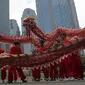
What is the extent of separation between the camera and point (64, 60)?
7879 millimetres

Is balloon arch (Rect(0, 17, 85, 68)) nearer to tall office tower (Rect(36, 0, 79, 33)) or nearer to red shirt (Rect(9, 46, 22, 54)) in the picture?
red shirt (Rect(9, 46, 22, 54))

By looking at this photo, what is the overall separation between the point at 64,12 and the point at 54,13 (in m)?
8.30

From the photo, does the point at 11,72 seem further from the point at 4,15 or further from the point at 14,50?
the point at 4,15

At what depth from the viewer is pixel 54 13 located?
13050 centimetres

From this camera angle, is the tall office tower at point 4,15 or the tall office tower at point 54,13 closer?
the tall office tower at point 4,15

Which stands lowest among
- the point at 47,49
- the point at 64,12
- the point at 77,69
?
the point at 77,69

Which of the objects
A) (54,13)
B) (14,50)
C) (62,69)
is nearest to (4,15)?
(54,13)

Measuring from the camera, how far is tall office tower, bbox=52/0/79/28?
110238mm

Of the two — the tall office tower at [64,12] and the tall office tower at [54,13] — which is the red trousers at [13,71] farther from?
the tall office tower at [54,13]

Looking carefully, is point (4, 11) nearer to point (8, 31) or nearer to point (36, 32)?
point (8, 31)

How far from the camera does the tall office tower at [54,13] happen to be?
376ft

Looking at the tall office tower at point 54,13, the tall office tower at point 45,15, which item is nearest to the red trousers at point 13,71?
the tall office tower at point 54,13

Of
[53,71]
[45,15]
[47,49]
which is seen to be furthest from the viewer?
[45,15]

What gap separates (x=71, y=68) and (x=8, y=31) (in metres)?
104
